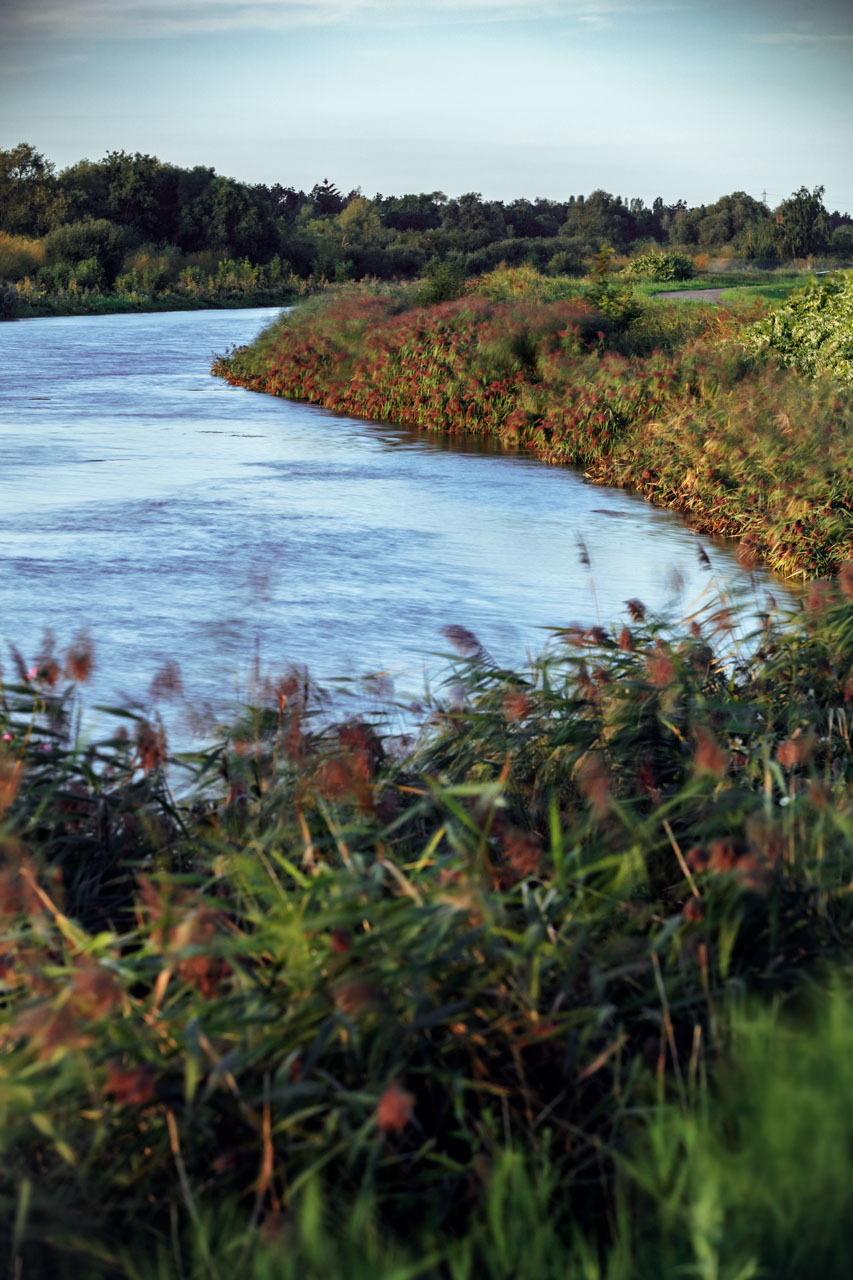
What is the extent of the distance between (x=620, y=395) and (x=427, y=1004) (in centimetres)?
1109

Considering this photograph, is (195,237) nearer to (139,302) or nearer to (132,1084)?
(139,302)

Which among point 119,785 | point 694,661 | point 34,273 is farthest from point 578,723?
point 34,273

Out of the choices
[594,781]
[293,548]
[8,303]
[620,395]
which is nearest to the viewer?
[594,781]

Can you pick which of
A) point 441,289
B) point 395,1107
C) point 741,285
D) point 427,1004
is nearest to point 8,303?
point 741,285

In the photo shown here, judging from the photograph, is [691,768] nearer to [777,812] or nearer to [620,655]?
[777,812]

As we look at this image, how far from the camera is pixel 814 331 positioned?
12492 mm

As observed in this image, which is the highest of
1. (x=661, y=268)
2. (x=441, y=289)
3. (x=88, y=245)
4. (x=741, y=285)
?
(x=88, y=245)

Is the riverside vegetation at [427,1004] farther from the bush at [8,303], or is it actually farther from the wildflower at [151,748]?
the bush at [8,303]

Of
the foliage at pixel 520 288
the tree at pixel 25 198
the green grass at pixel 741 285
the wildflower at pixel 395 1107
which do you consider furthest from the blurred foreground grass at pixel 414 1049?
the tree at pixel 25 198

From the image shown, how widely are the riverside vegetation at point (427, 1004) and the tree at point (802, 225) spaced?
57.4 metres

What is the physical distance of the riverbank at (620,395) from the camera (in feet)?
28.8

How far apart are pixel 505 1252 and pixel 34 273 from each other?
4714cm

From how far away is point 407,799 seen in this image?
3260mm

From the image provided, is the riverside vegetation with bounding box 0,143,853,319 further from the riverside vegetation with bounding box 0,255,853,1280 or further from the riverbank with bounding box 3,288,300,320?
the riverside vegetation with bounding box 0,255,853,1280
